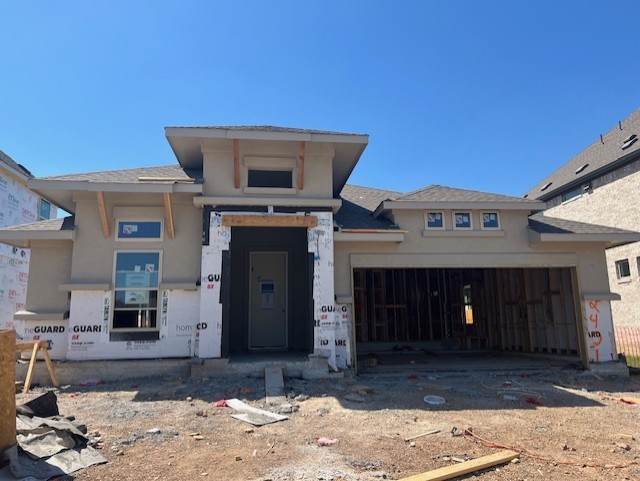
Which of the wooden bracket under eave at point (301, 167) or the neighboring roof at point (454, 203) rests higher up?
the wooden bracket under eave at point (301, 167)

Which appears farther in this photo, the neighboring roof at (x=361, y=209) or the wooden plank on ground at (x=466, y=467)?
the neighboring roof at (x=361, y=209)

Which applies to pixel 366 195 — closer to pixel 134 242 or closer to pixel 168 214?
pixel 168 214

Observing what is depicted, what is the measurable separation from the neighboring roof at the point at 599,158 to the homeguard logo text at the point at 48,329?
22.0 meters

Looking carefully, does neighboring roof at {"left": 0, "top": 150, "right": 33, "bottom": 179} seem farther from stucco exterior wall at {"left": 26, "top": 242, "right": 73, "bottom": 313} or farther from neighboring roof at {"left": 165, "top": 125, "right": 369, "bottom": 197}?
neighboring roof at {"left": 165, "top": 125, "right": 369, "bottom": 197}

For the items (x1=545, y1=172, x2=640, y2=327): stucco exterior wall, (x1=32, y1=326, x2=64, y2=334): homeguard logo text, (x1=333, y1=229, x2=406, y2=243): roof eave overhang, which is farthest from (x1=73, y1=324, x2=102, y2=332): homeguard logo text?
(x1=545, y1=172, x2=640, y2=327): stucco exterior wall

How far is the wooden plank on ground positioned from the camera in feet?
14.1

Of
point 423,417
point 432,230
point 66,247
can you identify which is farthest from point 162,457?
point 432,230

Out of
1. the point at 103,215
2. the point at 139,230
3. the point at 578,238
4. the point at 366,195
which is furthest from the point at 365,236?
the point at 103,215

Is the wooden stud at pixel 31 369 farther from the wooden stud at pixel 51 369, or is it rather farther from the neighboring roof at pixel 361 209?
the neighboring roof at pixel 361 209

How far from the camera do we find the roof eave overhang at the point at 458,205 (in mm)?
11148

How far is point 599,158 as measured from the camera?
22.1 metres

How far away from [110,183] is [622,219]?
2093cm

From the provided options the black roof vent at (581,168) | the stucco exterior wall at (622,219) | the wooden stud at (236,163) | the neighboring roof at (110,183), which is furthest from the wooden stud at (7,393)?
the black roof vent at (581,168)

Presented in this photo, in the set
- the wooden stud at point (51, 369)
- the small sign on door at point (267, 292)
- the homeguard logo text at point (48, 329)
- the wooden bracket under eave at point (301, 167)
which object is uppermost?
the wooden bracket under eave at point (301, 167)
